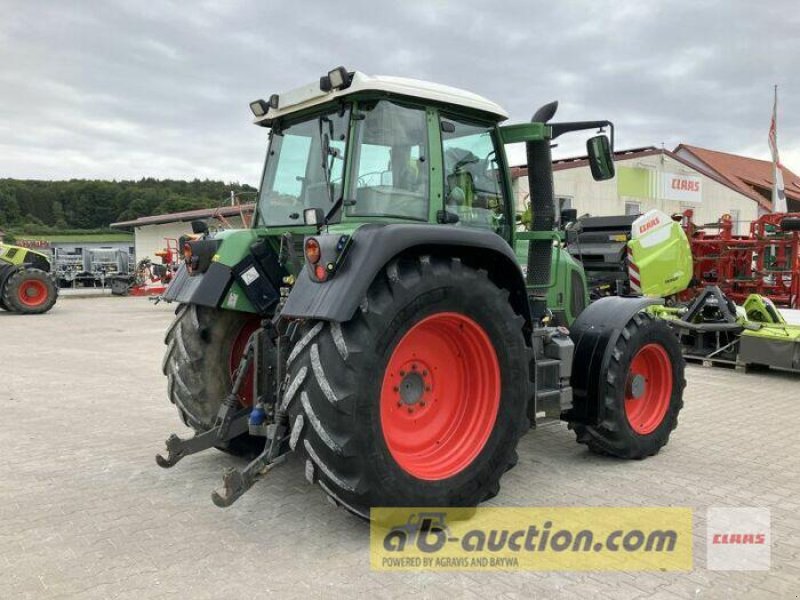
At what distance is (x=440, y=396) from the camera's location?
3.79 meters

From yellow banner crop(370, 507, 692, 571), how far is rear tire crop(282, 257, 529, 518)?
131 mm

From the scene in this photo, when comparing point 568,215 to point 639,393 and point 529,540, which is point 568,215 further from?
point 529,540

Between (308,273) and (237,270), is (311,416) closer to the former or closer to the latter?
(308,273)

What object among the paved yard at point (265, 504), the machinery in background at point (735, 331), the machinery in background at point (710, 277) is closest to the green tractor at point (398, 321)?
the paved yard at point (265, 504)

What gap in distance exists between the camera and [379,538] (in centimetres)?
331

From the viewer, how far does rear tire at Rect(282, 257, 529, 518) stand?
3.09 meters

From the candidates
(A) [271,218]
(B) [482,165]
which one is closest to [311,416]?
(A) [271,218]

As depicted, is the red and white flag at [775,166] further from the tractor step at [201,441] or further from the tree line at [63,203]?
the tree line at [63,203]

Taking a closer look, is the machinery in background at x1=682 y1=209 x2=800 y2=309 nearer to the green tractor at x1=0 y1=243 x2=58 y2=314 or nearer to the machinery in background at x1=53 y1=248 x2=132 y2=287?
the green tractor at x1=0 y1=243 x2=58 y2=314

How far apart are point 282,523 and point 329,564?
0.58 meters

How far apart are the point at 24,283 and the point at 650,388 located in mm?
16909

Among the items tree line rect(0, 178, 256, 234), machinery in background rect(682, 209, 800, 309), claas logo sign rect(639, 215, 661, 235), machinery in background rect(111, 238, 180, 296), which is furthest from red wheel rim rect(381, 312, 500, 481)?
tree line rect(0, 178, 256, 234)

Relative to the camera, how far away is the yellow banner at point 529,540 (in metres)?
3.14

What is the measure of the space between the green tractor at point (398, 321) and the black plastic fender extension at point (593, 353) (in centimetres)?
1
